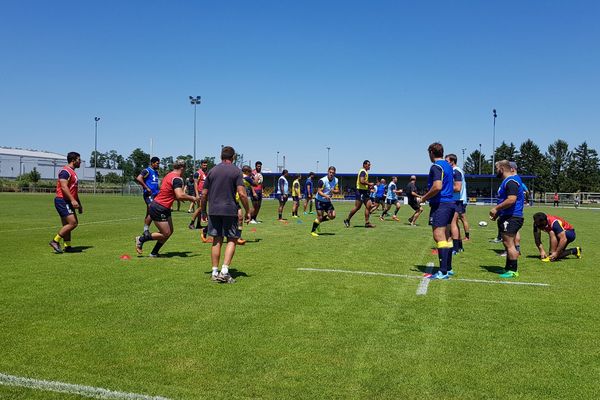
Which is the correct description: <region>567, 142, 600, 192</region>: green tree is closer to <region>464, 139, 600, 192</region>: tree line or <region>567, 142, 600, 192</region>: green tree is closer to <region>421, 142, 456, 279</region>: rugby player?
<region>464, 139, 600, 192</region>: tree line

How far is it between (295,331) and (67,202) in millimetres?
7245

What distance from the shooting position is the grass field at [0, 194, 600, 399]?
3.57m

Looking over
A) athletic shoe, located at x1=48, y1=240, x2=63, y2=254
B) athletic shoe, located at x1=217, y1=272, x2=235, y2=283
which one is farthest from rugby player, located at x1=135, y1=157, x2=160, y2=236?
athletic shoe, located at x1=217, y1=272, x2=235, y2=283

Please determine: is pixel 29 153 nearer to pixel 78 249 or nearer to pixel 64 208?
pixel 78 249

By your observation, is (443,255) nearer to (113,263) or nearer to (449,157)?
(449,157)

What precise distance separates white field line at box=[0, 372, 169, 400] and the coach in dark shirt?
3.59 m

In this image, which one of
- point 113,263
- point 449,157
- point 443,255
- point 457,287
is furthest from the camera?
point 449,157

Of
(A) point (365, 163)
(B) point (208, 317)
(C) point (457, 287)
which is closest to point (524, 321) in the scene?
(C) point (457, 287)

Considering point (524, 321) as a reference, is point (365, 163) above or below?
above

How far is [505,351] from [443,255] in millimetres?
3413

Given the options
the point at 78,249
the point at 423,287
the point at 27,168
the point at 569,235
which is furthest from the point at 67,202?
the point at 27,168

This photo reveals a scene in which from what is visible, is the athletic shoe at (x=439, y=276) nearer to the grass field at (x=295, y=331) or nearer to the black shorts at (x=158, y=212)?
the grass field at (x=295, y=331)

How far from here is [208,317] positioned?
205 inches

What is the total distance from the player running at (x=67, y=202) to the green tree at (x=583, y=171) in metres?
117
